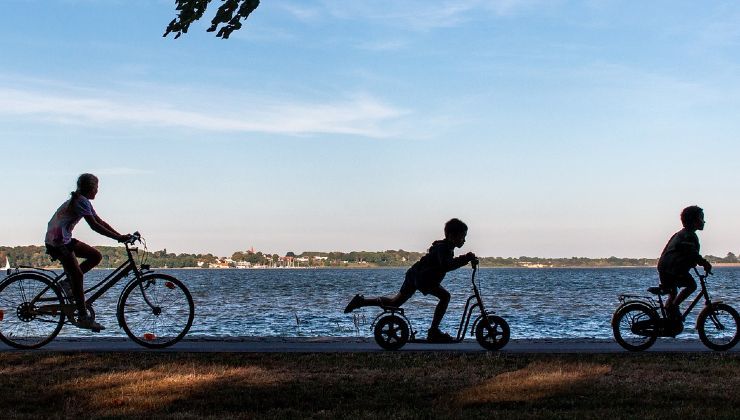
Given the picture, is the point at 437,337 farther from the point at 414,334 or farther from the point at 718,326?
the point at 718,326

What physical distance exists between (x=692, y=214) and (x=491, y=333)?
2949 mm

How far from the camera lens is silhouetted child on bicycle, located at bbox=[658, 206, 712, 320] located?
1079 centimetres

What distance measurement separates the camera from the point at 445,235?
10.5 m

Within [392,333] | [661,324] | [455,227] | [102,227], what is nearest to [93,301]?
[102,227]

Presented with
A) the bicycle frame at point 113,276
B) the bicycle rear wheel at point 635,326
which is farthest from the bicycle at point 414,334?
the bicycle frame at point 113,276

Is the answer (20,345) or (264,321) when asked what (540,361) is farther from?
(264,321)

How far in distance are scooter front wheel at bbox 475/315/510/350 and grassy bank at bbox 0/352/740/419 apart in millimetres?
861

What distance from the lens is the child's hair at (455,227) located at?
1040 centimetres

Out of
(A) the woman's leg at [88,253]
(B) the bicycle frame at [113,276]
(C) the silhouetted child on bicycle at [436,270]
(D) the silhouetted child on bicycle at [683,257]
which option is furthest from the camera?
(D) the silhouetted child on bicycle at [683,257]

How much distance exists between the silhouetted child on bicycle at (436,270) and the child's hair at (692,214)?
285 cm

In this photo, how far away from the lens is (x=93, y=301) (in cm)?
1002

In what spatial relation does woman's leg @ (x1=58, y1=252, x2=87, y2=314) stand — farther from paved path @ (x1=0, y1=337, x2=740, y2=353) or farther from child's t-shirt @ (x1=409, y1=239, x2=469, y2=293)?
child's t-shirt @ (x1=409, y1=239, x2=469, y2=293)

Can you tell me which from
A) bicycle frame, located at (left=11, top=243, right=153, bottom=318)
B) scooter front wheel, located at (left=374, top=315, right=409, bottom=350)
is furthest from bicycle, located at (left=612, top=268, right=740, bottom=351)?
bicycle frame, located at (left=11, top=243, right=153, bottom=318)

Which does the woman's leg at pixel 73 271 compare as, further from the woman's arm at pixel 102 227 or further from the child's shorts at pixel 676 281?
the child's shorts at pixel 676 281
